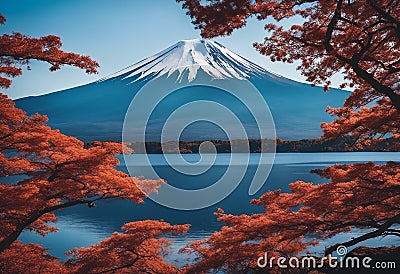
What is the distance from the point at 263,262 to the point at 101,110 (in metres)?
82.4

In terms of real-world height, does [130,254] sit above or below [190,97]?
below

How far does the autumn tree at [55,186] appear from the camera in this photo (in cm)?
593

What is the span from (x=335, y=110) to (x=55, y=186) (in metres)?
4.39

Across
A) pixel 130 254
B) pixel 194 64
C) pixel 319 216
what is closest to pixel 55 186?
pixel 130 254

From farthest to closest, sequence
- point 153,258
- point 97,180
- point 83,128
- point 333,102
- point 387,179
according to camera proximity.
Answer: point 333,102 < point 83,128 < point 153,258 < point 97,180 < point 387,179

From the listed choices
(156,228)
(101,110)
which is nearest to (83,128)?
(101,110)

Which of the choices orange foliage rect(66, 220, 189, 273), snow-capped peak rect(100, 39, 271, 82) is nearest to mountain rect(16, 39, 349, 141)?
snow-capped peak rect(100, 39, 271, 82)

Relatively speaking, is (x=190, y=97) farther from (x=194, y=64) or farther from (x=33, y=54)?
(x=33, y=54)

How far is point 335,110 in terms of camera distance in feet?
20.0

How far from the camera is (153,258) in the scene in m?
6.82

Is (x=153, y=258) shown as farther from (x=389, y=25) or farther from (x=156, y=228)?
(x=389, y=25)

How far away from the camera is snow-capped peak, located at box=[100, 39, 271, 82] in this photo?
69.4m

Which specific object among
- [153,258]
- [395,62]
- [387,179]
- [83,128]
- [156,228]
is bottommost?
[153,258]

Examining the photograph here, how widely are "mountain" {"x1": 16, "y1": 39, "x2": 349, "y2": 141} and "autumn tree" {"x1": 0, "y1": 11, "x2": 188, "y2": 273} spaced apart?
61.3 meters
